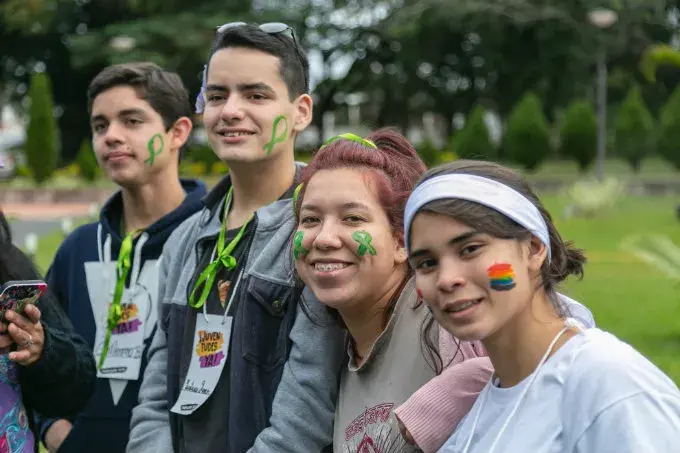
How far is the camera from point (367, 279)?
8.27 feet

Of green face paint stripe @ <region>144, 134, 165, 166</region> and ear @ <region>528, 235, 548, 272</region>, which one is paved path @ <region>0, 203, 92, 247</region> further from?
ear @ <region>528, 235, 548, 272</region>

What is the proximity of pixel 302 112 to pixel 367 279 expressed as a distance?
819mm

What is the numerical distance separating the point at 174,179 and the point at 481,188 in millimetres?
2175

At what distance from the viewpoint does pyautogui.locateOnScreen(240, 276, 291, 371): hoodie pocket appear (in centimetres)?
274

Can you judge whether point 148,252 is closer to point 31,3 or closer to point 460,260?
point 460,260

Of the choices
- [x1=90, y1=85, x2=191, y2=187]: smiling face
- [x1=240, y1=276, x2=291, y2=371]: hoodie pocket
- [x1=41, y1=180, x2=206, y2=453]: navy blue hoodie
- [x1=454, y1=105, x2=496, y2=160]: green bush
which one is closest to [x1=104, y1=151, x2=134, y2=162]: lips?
[x1=90, y1=85, x2=191, y2=187]: smiling face

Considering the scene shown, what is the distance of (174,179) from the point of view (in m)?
4.04

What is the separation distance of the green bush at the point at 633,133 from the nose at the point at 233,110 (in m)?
26.1

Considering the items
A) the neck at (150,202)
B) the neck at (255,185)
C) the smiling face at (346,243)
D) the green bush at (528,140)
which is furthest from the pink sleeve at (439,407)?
the green bush at (528,140)

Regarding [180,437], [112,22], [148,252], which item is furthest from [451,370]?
[112,22]

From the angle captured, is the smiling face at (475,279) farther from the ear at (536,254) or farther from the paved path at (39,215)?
the paved path at (39,215)

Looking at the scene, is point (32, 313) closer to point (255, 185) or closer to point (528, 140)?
point (255, 185)

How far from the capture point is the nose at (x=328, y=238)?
2.47 metres

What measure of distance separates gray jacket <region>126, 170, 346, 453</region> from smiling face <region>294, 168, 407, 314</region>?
0.59 ft
